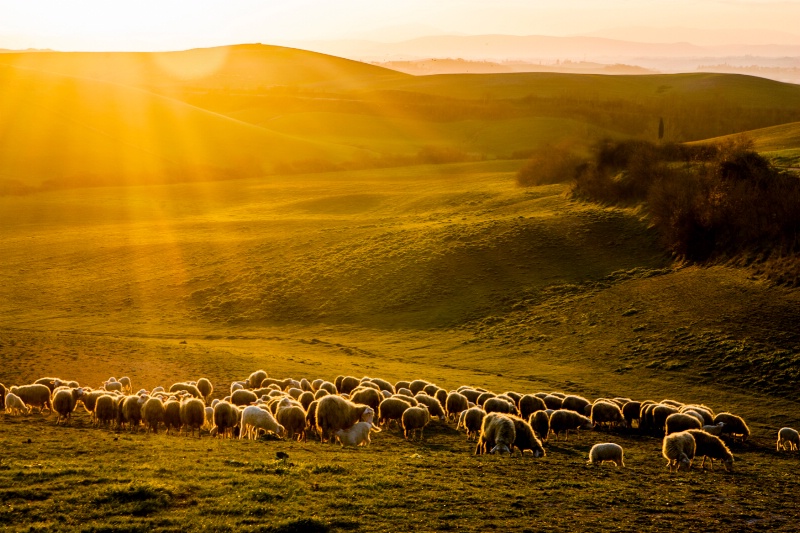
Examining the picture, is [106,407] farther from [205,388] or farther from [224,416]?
[205,388]

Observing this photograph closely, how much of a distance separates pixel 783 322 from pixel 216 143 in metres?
123

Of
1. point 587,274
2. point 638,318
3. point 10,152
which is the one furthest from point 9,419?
point 10,152

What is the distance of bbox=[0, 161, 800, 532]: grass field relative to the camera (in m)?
14.4

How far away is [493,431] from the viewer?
1983 cm

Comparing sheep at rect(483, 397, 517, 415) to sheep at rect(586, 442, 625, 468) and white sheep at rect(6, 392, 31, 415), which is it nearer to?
sheep at rect(586, 442, 625, 468)

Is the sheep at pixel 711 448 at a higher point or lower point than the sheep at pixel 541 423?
higher

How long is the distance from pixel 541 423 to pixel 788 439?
735cm

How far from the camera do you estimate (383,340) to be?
4609 cm

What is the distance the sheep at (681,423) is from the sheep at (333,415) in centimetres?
861

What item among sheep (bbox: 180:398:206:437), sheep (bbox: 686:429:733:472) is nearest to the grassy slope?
sheep (bbox: 180:398:206:437)

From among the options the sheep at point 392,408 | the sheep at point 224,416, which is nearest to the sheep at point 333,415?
the sheep at point 392,408

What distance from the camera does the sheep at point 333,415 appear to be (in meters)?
21.2

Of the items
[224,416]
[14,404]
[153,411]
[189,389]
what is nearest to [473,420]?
[224,416]

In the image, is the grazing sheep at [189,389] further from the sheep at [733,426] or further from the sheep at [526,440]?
the sheep at [733,426]
